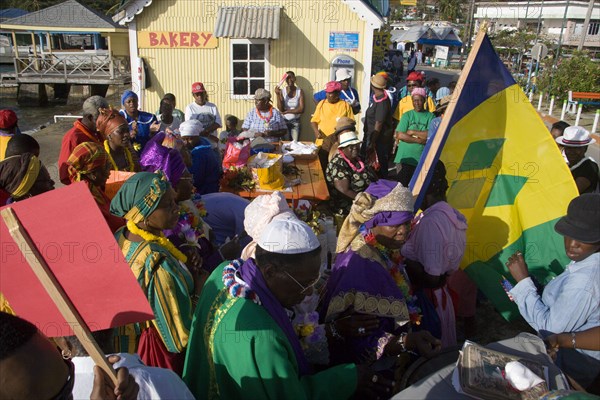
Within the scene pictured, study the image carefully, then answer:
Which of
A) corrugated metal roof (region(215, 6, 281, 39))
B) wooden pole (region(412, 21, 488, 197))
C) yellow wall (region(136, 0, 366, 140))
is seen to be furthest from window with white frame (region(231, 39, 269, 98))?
wooden pole (region(412, 21, 488, 197))

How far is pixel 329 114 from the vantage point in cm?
786

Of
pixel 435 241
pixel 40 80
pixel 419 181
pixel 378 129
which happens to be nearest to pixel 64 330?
pixel 435 241

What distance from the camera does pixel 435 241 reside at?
3424mm

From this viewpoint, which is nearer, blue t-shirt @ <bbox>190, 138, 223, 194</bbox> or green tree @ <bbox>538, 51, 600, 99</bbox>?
blue t-shirt @ <bbox>190, 138, 223, 194</bbox>

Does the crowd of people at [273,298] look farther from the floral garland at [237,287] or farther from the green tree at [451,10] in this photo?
the green tree at [451,10]

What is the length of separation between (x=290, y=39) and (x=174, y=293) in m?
9.02

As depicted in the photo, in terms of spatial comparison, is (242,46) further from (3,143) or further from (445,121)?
(445,121)

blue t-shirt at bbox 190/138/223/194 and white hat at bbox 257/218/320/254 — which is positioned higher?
white hat at bbox 257/218/320/254

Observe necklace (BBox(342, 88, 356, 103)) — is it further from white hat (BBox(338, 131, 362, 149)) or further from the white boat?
the white boat

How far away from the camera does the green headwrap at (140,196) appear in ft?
8.63

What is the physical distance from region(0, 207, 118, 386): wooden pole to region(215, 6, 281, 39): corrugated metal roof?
9012mm

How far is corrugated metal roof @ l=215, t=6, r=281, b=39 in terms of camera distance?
386 inches

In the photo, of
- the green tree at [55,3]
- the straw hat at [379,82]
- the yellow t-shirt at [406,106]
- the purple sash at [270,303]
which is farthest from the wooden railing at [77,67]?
the purple sash at [270,303]

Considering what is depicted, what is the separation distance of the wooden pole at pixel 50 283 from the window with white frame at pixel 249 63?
961 centimetres
